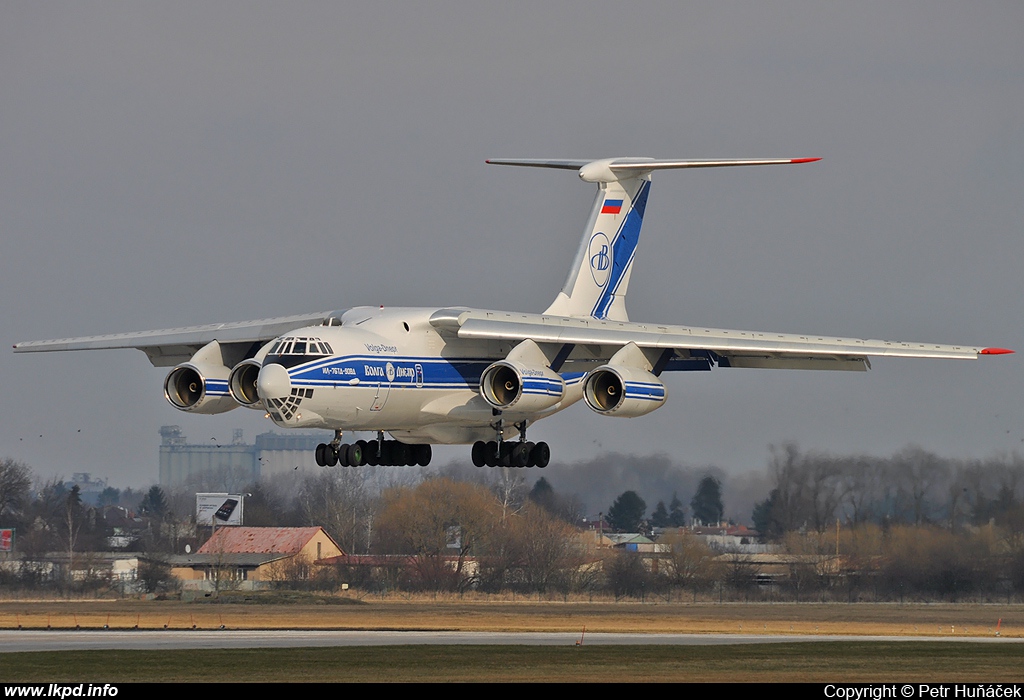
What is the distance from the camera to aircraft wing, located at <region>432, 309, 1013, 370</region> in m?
23.1

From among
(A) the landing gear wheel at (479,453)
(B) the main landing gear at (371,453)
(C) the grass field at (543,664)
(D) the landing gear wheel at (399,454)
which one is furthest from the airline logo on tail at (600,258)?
(C) the grass field at (543,664)

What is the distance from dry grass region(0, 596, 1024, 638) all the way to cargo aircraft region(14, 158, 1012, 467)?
27.9ft

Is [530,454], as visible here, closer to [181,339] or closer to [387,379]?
[387,379]

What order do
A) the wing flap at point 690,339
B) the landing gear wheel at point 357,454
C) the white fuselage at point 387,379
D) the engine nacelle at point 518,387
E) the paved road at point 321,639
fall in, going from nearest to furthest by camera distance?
the white fuselage at point 387,379
the engine nacelle at point 518,387
the wing flap at point 690,339
the landing gear wheel at point 357,454
the paved road at point 321,639

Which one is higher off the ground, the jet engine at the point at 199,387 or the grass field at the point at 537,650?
the jet engine at the point at 199,387

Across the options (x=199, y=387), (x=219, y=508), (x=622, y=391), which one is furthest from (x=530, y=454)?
(x=219, y=508)

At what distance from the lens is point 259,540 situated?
39.8 m

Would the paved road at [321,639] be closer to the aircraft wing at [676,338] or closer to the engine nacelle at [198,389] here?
the engine nacelle at [198,389]

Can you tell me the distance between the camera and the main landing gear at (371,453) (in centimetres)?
2406

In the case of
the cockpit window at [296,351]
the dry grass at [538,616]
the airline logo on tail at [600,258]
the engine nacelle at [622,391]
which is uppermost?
the airline logo on tail at [600,258]

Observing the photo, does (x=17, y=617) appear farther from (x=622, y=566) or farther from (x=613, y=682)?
(x=613, y=682)

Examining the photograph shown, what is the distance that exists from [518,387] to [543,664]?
4.21 m

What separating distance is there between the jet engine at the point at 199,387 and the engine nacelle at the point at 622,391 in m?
5.49

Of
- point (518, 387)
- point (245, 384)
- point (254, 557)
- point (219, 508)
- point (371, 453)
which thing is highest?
point (245, 384)
